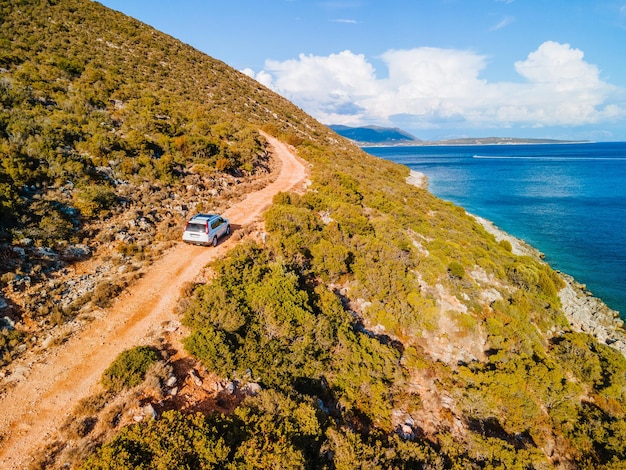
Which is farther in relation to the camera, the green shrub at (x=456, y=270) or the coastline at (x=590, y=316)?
the coastline at (x=590, y=316)

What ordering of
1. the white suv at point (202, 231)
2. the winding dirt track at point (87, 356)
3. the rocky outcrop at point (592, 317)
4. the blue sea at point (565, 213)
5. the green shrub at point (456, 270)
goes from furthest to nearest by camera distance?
the blue sea at point (565, 213), the rocky outcrop at point (592, 317), the green shrub at point (456, 270), the white suv at point (202, 231), the winding dirt track at point (87, 356)

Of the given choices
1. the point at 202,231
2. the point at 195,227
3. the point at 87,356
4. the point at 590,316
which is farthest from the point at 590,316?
the point at 87,356

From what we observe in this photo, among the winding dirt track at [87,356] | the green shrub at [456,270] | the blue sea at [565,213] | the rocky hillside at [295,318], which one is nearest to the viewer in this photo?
the winding dirt track at [87,356]

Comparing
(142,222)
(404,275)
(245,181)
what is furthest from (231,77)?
(404,275)

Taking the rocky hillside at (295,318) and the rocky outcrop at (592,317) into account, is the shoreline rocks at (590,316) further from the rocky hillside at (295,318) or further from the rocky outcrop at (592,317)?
the rocky hillside at (295,318)

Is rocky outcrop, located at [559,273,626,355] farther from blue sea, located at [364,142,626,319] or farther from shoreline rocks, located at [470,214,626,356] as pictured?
blue sea, located at [364,142,626,319]

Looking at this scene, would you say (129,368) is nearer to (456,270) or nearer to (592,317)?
(456,270)

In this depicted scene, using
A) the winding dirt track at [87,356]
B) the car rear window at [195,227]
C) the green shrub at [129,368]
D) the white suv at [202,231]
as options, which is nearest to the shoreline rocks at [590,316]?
the white suv at [202,231]
